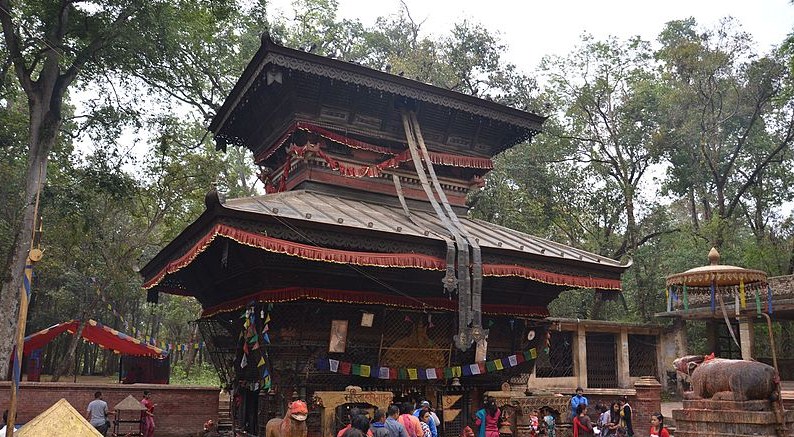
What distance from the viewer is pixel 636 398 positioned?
54.1 feet

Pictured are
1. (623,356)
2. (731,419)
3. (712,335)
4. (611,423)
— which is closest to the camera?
(731,419)

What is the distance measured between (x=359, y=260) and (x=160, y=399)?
32.9 feet

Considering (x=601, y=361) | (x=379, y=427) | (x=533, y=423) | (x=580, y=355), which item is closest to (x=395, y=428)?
(x=379, y=427)

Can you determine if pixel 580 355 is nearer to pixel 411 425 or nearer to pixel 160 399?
pixel 160 399

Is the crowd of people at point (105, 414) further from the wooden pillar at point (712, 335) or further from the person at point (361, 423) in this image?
the wooden pillar at point (712, 335)

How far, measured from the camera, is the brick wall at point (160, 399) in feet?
48.6

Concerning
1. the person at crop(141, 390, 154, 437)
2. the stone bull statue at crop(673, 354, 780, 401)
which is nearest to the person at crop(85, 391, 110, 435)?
the person at crop(141, 390, 154, 437)

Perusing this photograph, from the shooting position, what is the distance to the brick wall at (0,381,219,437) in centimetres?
1483

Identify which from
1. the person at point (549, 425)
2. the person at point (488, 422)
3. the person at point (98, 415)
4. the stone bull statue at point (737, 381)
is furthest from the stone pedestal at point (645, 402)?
the person at point (98, 415)

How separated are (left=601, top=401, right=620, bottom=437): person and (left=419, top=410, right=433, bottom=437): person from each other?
6128 millimetres

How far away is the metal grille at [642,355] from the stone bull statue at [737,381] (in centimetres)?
1802

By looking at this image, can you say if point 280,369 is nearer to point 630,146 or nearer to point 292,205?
point 292,205

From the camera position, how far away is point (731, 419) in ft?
30.1

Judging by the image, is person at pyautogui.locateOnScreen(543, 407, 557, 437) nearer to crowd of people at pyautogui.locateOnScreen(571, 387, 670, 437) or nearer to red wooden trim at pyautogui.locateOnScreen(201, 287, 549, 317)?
crowd of people at pyautogui.locateOnScreen(571, 387, 670, 437)
